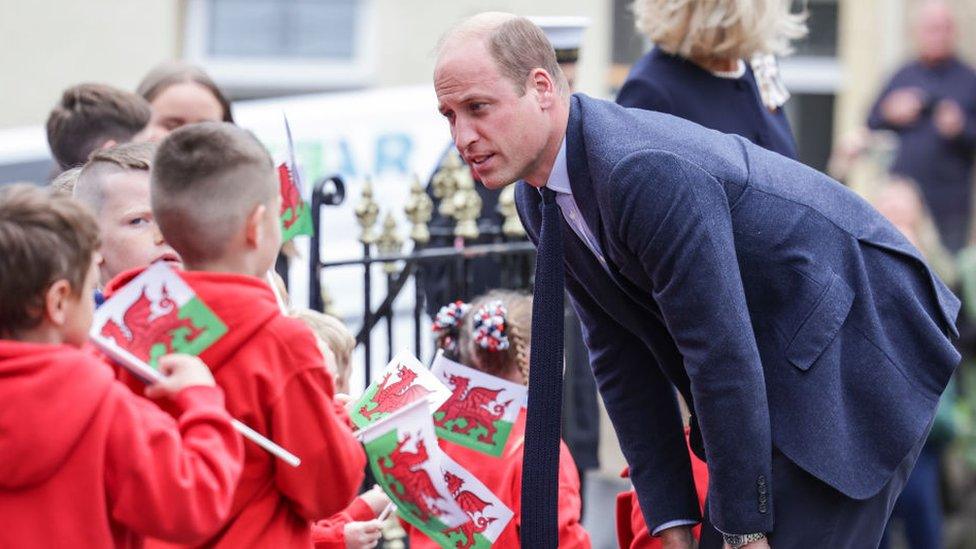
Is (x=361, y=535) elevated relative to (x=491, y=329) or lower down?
lower down

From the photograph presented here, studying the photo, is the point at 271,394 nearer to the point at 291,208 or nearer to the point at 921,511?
the point at 291,208

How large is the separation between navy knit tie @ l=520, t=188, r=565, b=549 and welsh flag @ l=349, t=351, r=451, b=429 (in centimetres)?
21

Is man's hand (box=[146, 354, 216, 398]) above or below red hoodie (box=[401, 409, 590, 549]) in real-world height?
above

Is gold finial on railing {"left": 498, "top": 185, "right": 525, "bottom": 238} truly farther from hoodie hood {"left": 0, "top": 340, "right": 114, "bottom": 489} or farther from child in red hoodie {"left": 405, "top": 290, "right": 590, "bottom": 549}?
hoodie hood {"left": 0, "top": 340, "right": 114, "bottom": 489}

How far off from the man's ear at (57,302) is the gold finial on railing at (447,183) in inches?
105

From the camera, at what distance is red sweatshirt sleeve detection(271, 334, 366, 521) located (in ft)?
8.79

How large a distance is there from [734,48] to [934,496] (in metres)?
3.00

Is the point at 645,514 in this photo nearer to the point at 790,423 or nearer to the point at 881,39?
the point at 790,423

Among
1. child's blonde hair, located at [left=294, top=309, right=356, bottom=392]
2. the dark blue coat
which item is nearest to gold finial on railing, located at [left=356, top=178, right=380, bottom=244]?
the dark blue coat

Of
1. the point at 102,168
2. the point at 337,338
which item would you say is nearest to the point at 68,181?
the point at 102,168

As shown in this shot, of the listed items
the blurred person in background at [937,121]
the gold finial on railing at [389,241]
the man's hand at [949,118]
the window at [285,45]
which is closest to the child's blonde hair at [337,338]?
the gold finial on railing at [389,241]

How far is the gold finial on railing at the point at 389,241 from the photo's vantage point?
5020 millimetres

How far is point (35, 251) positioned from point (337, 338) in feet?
4.18

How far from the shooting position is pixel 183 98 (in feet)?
16.7
